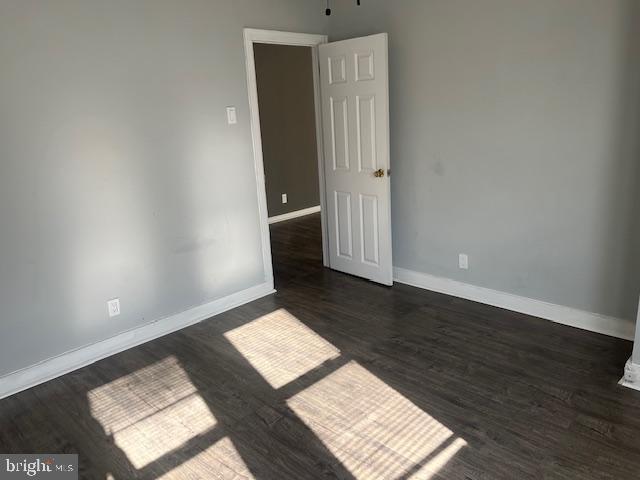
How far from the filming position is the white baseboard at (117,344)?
9.57 ft

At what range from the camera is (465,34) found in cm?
345

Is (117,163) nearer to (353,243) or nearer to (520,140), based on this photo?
(353,243)

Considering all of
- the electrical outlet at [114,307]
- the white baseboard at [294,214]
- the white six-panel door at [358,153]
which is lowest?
the white baseboard at [294,214]

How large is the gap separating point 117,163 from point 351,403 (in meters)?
2.08

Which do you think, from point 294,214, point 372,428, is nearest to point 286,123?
point 294,214

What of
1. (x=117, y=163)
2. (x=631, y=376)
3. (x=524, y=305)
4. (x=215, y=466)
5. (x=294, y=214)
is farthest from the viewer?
(x=294, y=214)

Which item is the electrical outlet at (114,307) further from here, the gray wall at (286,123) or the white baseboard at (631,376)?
the gray wall at (286,123)

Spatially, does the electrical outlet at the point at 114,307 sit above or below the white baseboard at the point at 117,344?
above

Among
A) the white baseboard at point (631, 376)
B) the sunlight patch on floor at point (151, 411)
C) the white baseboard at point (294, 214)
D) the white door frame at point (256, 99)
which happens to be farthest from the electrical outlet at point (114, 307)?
the white baseboard at point (294, 214)

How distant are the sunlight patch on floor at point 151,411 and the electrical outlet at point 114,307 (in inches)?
18.5

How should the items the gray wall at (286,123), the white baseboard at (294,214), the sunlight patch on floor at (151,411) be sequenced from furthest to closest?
the white baseboard at (294,214)
the gray wall at (286,123)
the sunlight patch on floor at (151,411)

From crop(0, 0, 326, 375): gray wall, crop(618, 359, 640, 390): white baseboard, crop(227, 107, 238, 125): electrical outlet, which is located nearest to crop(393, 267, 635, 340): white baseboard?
crop(618, 359, 640, 390): white baseboard

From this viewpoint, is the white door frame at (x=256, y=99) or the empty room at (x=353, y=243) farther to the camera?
the white door frame at (x=256, y=99)

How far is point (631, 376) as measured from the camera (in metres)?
2.60
